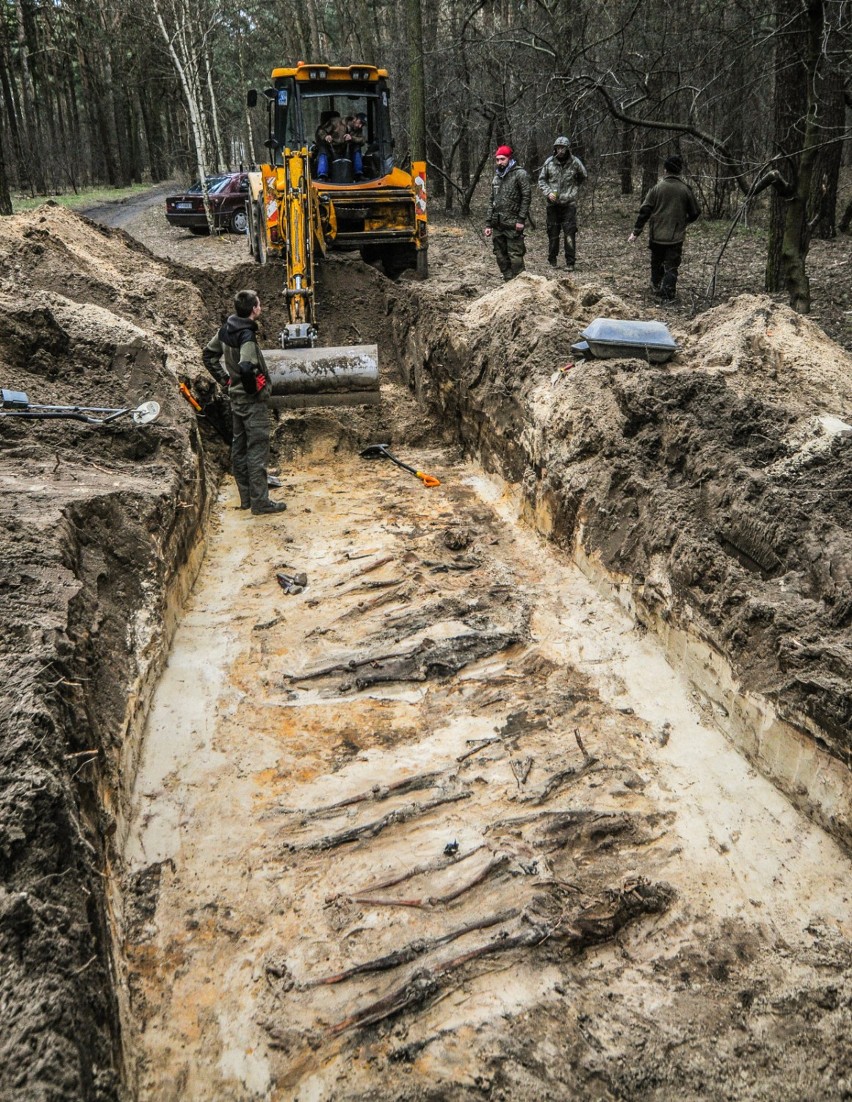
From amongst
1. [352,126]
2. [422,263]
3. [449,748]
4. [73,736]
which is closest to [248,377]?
[449,748]

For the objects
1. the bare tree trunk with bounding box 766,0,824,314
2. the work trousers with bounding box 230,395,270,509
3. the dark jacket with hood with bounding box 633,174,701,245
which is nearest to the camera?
the work trousers with bounding box 230,395,270,509

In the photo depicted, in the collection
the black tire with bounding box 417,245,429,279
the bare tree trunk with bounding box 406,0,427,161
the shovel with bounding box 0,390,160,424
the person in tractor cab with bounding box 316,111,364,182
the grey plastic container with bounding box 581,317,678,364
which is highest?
the bare tree trunk with bounding box 406,0,427,161

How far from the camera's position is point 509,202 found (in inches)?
460

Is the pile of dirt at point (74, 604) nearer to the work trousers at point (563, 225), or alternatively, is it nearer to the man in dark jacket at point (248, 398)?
the man in dark jacket at point (248, 398)

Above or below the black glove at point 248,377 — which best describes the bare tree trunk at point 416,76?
above

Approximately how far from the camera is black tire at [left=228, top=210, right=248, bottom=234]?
21.0 m

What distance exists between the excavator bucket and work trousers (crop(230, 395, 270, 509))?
106 cm

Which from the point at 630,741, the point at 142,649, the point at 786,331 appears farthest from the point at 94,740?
the point at 786,331

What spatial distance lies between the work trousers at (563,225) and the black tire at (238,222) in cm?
1022

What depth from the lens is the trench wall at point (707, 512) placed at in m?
3.91

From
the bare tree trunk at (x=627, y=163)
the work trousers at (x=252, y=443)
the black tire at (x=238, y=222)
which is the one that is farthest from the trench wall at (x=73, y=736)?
the black tire at (x=238, y=222)

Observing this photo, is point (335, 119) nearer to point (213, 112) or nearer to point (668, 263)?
point (668, 263)

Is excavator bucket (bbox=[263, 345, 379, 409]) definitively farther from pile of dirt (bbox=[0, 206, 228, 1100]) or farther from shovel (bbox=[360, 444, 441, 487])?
pile of dirt (bbox=[0, 206, 228, 1100])

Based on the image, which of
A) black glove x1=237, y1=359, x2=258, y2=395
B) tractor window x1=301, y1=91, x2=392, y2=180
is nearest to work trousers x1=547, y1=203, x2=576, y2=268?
tractor window x1=301, y1=91, x2=392, y2=180
